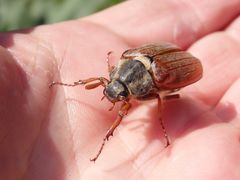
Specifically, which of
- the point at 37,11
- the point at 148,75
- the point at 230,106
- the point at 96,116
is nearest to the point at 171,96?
the point at 148,75

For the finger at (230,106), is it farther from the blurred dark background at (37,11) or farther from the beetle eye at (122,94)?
the blurred dark background at (37,11)

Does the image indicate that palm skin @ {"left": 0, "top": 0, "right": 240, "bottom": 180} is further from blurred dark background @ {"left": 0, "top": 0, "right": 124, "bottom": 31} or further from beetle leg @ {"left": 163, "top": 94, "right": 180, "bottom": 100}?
blurred dark background @ {"left": 0, "top": 0, "right": 124, "bottom": 31}

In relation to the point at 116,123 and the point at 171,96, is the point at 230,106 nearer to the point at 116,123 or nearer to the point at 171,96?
the point at 171,96

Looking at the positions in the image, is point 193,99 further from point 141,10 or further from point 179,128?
point 141,10

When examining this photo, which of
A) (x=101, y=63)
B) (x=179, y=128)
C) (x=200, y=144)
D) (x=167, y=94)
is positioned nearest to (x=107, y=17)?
(x=101, y=63)

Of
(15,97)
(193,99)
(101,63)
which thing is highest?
(15,97)

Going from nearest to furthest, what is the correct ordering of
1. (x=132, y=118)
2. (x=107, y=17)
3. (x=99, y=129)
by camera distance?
(x=99, y=129), (x=132, y=118), (x=107, y=17)

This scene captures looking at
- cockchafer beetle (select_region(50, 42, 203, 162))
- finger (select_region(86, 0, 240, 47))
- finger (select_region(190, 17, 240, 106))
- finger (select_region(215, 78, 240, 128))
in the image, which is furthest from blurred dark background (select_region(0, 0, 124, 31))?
finger (select_region(215, 78, 240, 128))
